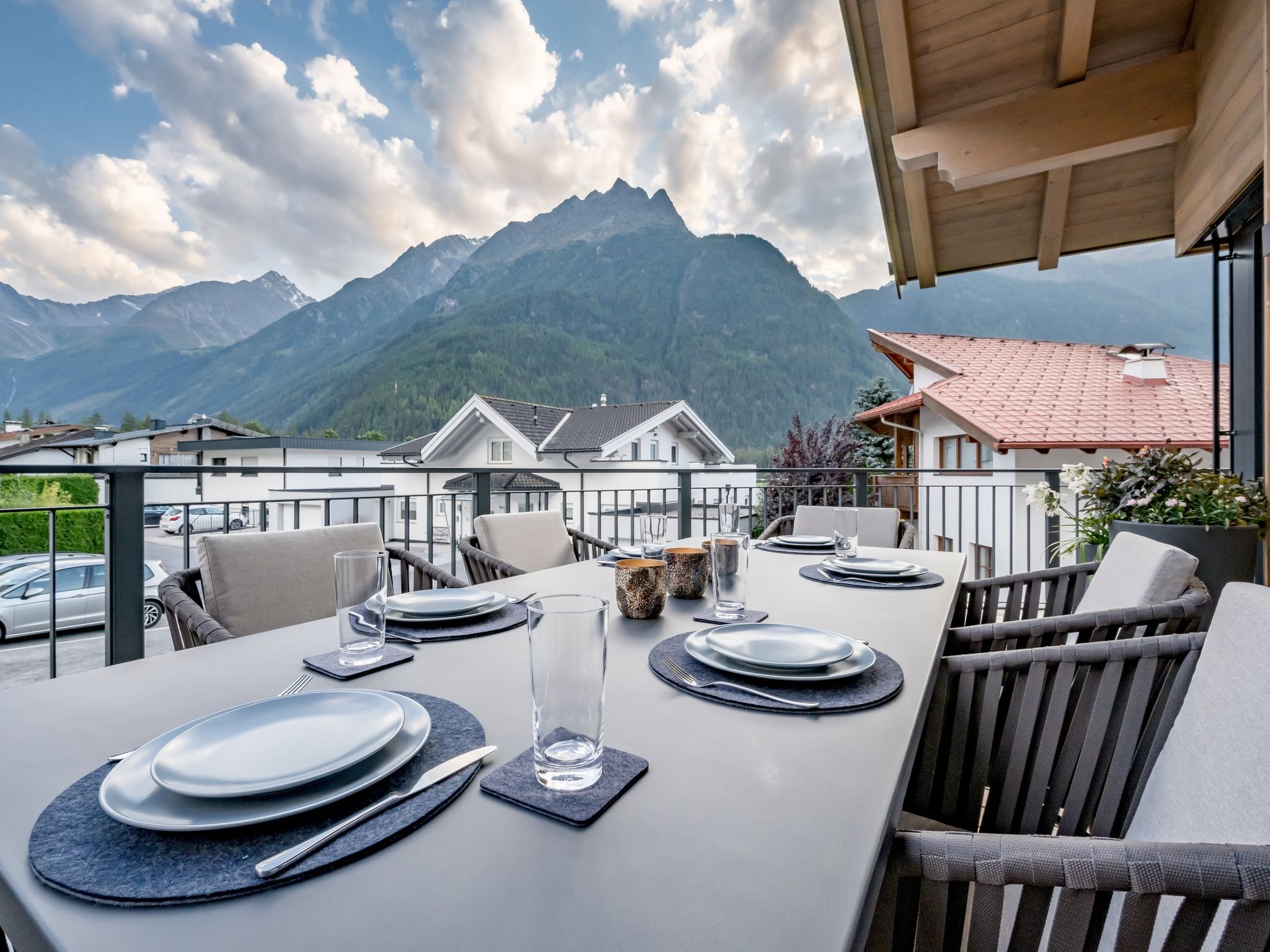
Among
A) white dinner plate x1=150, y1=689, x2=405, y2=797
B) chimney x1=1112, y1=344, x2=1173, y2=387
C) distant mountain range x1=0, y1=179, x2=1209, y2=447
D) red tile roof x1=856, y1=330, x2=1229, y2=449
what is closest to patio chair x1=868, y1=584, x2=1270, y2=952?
white dinner plate x1=150, y1=689, x2=405, y2=797

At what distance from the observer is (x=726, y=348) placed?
4559cm

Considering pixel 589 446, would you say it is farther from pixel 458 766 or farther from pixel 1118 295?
pixel 1118 295

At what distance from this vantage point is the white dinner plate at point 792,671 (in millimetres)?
857

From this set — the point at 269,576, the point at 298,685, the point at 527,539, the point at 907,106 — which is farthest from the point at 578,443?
the point at 298,685

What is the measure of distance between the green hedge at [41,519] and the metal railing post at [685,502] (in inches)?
547

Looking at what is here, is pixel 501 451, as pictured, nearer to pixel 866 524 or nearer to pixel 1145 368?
pixel 1145 368

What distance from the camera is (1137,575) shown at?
50.9 inches

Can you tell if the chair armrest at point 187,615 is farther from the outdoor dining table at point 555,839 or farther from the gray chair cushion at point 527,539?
the gray chair cushion at point 527,539

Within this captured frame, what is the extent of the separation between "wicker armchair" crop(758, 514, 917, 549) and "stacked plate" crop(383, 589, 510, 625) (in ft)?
4.96

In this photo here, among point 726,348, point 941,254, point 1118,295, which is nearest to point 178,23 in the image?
point 726,348

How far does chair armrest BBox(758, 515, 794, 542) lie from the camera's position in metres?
3.35

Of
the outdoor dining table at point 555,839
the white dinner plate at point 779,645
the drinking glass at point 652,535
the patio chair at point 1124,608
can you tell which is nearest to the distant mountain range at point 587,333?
the patio chair at point 1124,608

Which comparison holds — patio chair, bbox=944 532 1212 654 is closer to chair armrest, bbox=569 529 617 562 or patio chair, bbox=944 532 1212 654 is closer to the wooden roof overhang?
chair armrest, bbox=569 529 617 562

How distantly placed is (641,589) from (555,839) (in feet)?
2.39
